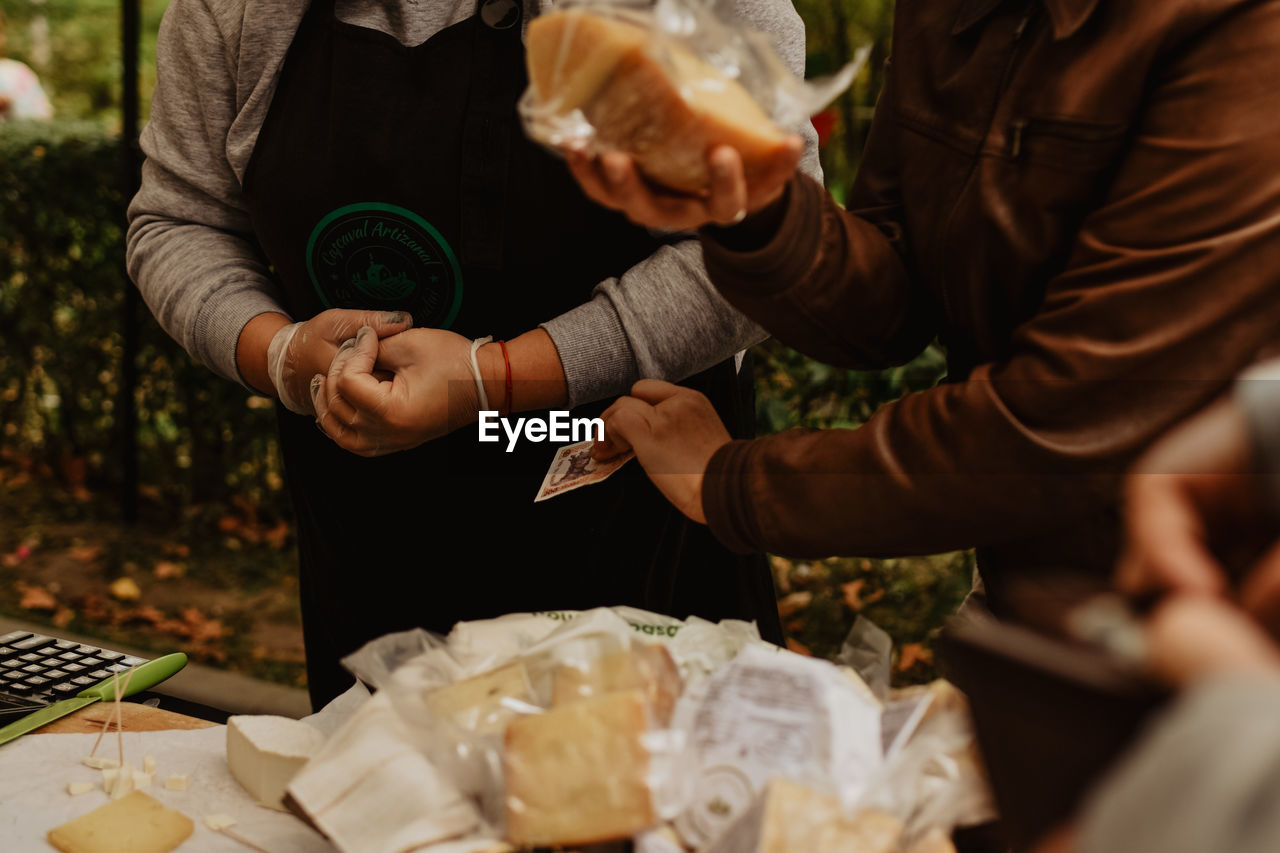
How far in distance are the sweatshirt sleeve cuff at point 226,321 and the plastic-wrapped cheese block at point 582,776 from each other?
3.22ft

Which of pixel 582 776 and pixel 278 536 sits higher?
pixel 582 776

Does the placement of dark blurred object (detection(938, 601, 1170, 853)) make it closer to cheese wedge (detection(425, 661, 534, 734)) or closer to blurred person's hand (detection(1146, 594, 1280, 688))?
blurred person's hand (detection(1146, 594, 1280, 688))

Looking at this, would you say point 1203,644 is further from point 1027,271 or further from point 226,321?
point 226,321

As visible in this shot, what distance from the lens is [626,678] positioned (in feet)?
2.85

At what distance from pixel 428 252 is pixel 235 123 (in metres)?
0.36

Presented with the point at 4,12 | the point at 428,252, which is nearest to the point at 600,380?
the point at 428,252

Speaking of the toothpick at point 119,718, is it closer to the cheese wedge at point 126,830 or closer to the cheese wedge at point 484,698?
the cheese wedge at point 126,830

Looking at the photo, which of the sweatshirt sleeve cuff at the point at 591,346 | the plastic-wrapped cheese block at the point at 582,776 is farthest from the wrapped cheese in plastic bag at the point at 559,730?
the sweatshirt sleeve cuff at the point at 591,346

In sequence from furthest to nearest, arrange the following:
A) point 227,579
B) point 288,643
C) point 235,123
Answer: point 227,579 < point 288,643 < point 235,123

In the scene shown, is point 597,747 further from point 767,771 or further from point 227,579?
point 227,579

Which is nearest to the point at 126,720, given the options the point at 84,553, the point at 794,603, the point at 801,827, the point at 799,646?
the point at 801,827

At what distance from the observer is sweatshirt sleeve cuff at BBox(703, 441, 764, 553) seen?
1.12 m

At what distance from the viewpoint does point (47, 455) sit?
4645 mm

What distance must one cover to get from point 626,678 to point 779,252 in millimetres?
487
